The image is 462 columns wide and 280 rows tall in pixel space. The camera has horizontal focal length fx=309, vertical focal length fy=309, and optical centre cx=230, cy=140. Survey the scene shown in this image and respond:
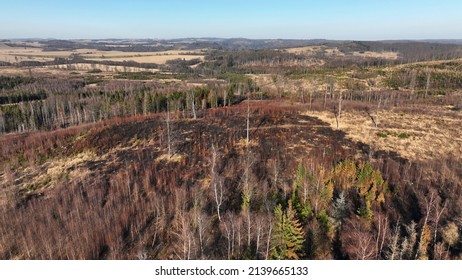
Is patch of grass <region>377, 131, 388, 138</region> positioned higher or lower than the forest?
higher

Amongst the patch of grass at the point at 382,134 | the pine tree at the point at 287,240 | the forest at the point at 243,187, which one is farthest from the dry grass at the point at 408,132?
the pine tree at the point at 287,240

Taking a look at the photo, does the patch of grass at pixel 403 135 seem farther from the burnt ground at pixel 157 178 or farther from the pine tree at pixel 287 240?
the pine tree at pixel 287 240

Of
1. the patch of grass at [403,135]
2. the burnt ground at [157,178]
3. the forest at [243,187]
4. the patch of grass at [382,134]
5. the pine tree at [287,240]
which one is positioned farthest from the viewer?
the patch of grass at [382,134]

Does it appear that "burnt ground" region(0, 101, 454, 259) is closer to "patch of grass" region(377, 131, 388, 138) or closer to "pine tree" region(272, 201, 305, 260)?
"pine tree" region(272, 201, 305, 260)

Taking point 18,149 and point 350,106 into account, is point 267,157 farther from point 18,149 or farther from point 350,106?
point 18,149

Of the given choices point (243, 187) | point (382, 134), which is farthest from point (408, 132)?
point (243, 187)

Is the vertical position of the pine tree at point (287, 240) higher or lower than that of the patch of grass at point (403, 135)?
lower

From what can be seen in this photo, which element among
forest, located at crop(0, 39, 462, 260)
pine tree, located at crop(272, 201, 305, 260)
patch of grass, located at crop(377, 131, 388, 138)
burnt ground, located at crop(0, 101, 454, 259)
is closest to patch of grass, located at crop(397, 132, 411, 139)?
forest, located at crop(0, 39, 462, 260)

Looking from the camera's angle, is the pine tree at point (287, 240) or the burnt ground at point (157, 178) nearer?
the pine tree at point (287, 240)

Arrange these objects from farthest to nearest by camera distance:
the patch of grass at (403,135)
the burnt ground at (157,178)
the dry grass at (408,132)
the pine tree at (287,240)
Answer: the patch of grass at (403,135), the dry grass at (408,132), the burnt ground at (157,178), the pine tree at (287,240)
